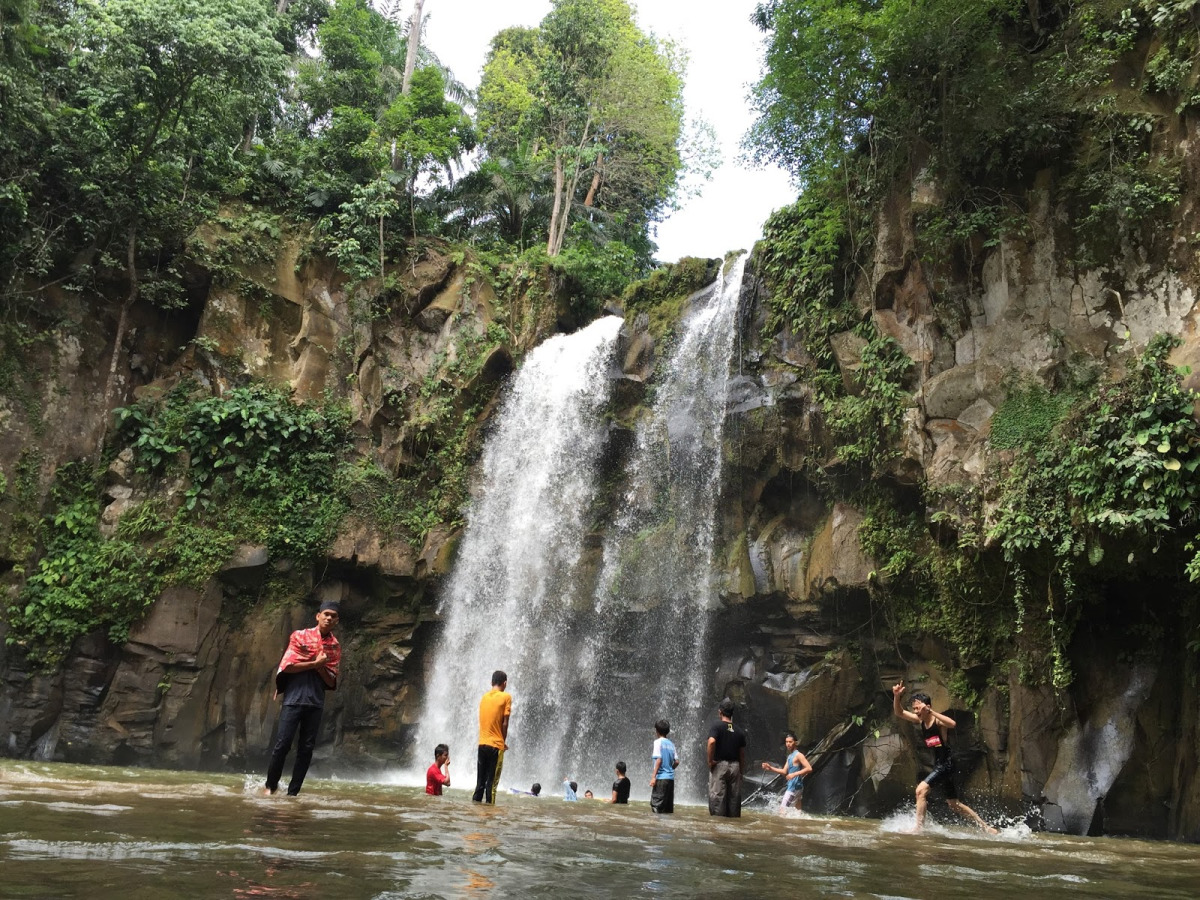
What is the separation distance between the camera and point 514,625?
17.9m

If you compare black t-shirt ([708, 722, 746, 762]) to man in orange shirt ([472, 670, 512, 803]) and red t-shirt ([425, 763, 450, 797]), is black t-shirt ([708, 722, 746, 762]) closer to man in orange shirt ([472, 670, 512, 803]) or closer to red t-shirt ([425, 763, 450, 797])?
man in orange shirt ([472, 670, 512, 803])

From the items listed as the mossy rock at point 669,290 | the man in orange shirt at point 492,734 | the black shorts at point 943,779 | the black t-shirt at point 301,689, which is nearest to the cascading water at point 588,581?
the mossy rock at point 669,290

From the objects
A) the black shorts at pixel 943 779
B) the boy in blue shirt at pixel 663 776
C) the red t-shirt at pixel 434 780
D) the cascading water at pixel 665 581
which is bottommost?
the red t-shirt at pixel 434 780

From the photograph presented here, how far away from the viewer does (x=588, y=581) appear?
17.7m

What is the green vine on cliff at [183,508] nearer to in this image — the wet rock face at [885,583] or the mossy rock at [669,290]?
the mossy rock at [669,290]

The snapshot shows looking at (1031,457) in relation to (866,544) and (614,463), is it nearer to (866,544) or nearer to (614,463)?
(866,544)

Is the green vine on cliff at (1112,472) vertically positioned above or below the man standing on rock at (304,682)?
above

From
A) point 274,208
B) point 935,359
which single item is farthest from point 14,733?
point 935,359

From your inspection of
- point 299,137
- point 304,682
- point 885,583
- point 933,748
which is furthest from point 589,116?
point 304,682

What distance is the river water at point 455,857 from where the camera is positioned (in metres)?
3.53

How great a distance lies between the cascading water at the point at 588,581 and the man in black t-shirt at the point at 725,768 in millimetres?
5841

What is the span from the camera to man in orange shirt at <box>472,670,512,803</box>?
8797 mm

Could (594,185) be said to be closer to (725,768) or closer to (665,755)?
(665,755)

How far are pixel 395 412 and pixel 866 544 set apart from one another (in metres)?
11.0
